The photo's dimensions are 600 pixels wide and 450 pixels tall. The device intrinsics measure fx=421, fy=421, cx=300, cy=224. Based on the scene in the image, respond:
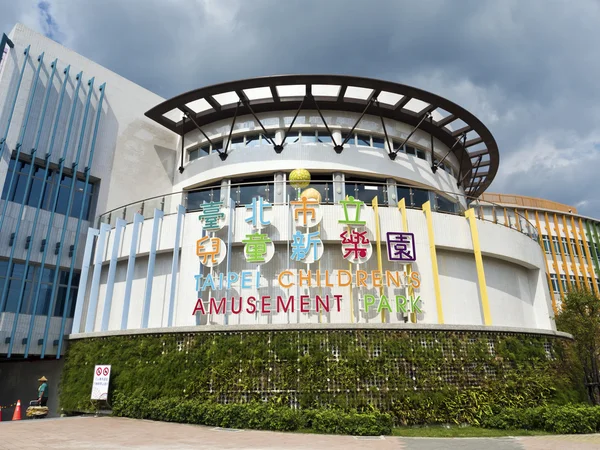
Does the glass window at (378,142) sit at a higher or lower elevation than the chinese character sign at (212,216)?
higher

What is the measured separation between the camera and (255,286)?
59.9ft

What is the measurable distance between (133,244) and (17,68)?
1117 cm

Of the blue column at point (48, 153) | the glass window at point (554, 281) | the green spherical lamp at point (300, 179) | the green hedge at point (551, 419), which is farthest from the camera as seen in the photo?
the glass window at point (554, 281)

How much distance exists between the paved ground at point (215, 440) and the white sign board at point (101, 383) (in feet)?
8.75

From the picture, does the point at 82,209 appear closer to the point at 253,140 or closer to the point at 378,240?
the point at 253,140

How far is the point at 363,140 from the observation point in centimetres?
2552

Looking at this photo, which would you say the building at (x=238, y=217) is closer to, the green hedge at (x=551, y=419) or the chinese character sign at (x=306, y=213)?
the chinese character sign at (x=306, y=213)

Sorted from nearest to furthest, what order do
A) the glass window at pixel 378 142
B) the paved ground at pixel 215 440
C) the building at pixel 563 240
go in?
1. the paved ground at pixel 215 440
2. the glass window at pixel 378 142
3. the building at pixel 563 240

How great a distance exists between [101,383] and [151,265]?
18.6 feet

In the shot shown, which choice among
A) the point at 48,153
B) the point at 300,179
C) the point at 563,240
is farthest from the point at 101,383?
the point at 563,240

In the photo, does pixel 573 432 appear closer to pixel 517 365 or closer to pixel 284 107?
pixel 517 365

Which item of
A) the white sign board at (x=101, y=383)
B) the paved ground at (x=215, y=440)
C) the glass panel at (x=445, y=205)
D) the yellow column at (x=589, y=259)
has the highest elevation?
the yellow column at (x=589, y=259)

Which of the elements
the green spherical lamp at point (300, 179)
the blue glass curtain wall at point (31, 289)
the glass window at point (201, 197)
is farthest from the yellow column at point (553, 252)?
the blue glass curtain wall at point (31, 289)

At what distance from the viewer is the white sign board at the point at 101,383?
1590cm
